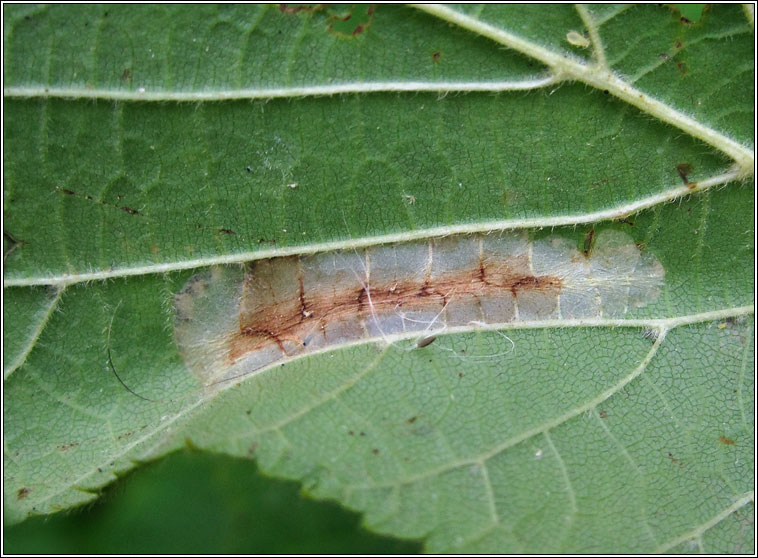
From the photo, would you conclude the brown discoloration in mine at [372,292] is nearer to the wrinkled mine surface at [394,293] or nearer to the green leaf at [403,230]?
the wrinkled mine surface at [394,293]

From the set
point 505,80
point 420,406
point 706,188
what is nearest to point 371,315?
point 420,406

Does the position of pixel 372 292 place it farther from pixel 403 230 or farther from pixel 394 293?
pixel 403 230

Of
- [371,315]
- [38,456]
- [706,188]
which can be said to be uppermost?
[706,188]

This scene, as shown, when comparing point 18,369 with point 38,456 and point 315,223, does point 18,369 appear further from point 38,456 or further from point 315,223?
point 315,223

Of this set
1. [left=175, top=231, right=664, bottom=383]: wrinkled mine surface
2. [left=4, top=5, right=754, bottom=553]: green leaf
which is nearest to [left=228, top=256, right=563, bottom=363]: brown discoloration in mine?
[left=175, top=231, right=664, bottom=383]: wrinkled mine surface

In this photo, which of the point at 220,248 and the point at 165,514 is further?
the point at 165,514

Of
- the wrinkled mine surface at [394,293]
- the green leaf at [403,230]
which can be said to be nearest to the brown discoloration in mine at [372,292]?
the wrinkled mine surface at [394,293]

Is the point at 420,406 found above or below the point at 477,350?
below
